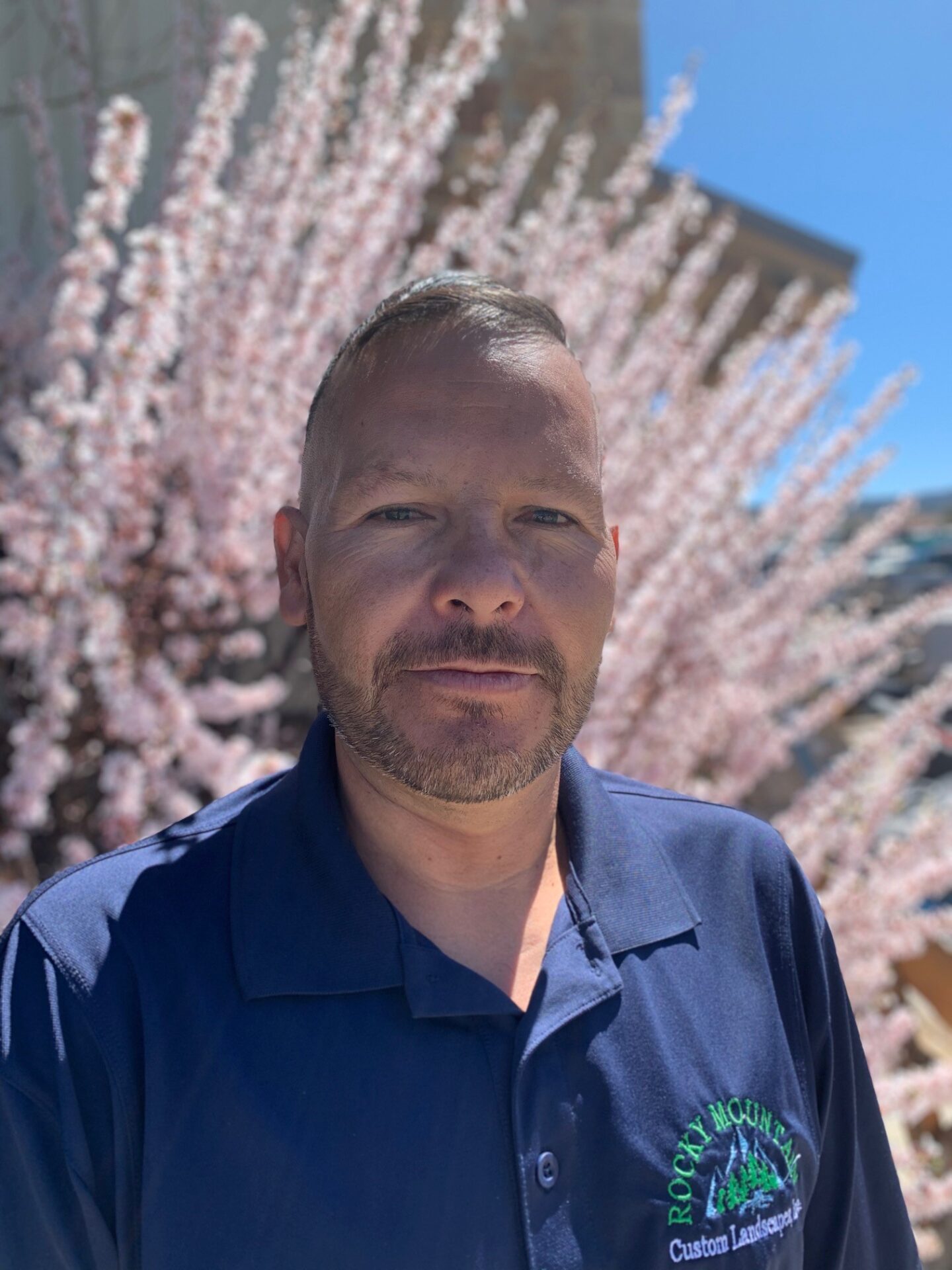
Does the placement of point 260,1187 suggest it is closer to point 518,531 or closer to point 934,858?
point 518,531

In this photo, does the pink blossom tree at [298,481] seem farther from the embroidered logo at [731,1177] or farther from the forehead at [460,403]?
the embroidered logo at [731,1177]

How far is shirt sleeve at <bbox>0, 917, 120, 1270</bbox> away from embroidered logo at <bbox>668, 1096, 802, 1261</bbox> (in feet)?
2.12

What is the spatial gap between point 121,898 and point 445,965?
16.0 inches

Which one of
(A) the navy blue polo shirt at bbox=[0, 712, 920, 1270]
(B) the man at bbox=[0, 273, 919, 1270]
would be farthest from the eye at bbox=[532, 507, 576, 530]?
(A) the navy blue polo shirt at bbox=[0, 712, 920, 1270]

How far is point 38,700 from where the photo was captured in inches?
118

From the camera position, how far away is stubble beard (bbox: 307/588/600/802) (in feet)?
3.93

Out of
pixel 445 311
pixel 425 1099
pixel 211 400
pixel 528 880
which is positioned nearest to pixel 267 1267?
pixel 425 1099

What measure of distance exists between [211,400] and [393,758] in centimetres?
229

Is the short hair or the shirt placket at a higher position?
the short hair

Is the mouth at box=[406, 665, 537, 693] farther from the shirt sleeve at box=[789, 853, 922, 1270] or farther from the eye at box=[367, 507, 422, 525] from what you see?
the shirt sleeve at box=[789, 853, 922, 1270]

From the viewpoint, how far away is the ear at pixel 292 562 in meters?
1.45

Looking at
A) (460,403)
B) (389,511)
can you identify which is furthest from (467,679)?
(460,403)

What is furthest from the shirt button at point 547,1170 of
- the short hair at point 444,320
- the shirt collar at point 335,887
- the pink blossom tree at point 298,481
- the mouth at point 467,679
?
the pink blossom tree at point 298,481

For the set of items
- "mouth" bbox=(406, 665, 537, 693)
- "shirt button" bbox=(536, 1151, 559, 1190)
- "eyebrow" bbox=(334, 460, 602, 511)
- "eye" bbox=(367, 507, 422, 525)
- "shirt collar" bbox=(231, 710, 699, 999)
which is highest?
"eyebrow" bbox=(334, 460, 602, 511)
